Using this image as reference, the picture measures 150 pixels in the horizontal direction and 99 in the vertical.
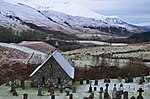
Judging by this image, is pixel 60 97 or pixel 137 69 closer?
pixel 60 97

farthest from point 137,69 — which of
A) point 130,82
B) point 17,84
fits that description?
point 17,84

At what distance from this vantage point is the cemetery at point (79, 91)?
2781 centimetres

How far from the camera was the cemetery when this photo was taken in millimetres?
27812

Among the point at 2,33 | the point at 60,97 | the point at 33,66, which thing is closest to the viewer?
the point at 60,97

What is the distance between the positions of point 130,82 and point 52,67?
27.0 ft

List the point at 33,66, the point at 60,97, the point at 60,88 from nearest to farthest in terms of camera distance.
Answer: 1. the point at 60,97
2. the point at 60,88
3. the point at 33,66

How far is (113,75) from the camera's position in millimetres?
44531

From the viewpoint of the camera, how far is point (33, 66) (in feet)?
155

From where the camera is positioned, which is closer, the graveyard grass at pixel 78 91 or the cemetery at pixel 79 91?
the cemetery at pixel 79 91

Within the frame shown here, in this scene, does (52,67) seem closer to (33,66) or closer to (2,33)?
(33,66)

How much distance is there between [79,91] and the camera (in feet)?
108

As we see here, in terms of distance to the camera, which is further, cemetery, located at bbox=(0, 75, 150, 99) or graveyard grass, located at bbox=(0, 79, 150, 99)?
graveyard grass, located at bbox=(0, 79, 150, 99)

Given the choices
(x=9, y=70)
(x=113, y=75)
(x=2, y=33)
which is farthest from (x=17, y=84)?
(x=2, y=33)

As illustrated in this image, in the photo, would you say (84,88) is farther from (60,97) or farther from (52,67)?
(60,97)
